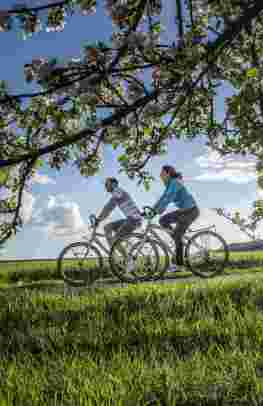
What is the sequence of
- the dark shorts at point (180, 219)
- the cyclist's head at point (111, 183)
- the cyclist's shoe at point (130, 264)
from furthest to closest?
the cyclist's head at point (111, 183) < the dark shorts at point (180, 219) < the cyclist's shoe at point (130, 264)

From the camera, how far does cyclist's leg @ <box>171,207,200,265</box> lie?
9852 millimetres

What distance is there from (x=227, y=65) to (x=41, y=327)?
503 cm

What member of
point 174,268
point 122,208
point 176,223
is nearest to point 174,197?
point 176,223

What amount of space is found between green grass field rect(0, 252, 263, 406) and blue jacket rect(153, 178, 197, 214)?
208 cm

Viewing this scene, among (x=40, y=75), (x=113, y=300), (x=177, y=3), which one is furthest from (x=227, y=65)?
(x=113, y=300)

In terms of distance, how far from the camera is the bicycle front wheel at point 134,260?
9.77m

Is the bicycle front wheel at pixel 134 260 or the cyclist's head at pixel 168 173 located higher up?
the cyclist's head at pixel 168 173

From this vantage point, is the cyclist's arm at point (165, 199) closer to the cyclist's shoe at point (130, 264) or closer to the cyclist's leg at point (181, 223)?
the cyclist's leg at point (181, 223)

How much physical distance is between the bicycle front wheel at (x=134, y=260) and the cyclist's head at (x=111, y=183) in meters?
1.18

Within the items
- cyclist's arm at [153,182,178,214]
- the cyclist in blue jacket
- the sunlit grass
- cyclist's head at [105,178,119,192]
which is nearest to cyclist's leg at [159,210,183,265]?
the cyclist in blue jacket

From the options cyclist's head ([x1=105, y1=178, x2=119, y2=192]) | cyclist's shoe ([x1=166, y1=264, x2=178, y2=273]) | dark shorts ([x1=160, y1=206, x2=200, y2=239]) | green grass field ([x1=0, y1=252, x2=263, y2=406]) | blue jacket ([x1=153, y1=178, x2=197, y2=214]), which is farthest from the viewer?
cyclist's head ([x1=105, y1=178, x2=119, y2=192])

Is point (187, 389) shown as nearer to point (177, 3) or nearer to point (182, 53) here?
point (182, 53)

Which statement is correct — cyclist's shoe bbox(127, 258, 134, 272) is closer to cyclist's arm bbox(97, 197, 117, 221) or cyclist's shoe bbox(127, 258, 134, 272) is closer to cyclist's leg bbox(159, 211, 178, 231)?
cyclist's leg bbox(159, 211, 178, 231)

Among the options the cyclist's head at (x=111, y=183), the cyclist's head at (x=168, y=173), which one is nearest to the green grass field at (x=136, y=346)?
the cyclist's head at (x=168, y=173)
